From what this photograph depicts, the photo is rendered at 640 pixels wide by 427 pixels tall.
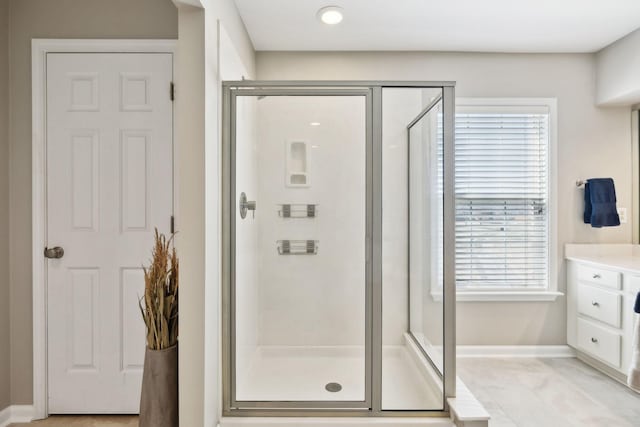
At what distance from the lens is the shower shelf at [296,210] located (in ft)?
6.82

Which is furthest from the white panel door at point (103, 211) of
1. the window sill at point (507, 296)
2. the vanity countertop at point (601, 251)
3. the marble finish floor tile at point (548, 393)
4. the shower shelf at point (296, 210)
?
the vanity countertop at point (601, 251)

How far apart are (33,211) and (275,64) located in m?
2.04

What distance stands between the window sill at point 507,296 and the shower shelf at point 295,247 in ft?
5.49

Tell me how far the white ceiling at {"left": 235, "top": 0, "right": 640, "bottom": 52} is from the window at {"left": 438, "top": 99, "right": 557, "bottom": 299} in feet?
1.88

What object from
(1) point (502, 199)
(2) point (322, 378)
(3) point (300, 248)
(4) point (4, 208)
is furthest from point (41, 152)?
(1) point (502, 199)

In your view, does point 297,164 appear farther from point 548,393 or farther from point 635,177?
point 635,177

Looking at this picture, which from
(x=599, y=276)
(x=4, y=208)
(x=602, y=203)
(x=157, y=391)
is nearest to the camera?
(x=157, y=391)

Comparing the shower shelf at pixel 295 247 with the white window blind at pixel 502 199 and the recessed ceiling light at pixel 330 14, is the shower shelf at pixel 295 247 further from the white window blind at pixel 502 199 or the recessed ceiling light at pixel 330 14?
the white window blind at pixel 502 199

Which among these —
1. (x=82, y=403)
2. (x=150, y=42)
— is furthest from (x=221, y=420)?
(x=150, y=42)

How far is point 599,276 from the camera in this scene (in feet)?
9.20

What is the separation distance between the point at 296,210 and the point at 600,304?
241cm

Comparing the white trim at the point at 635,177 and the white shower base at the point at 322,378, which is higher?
the white trim at the point at 635,177

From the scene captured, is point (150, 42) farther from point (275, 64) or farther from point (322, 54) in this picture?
point (322, 54)

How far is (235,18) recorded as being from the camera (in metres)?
2.43
